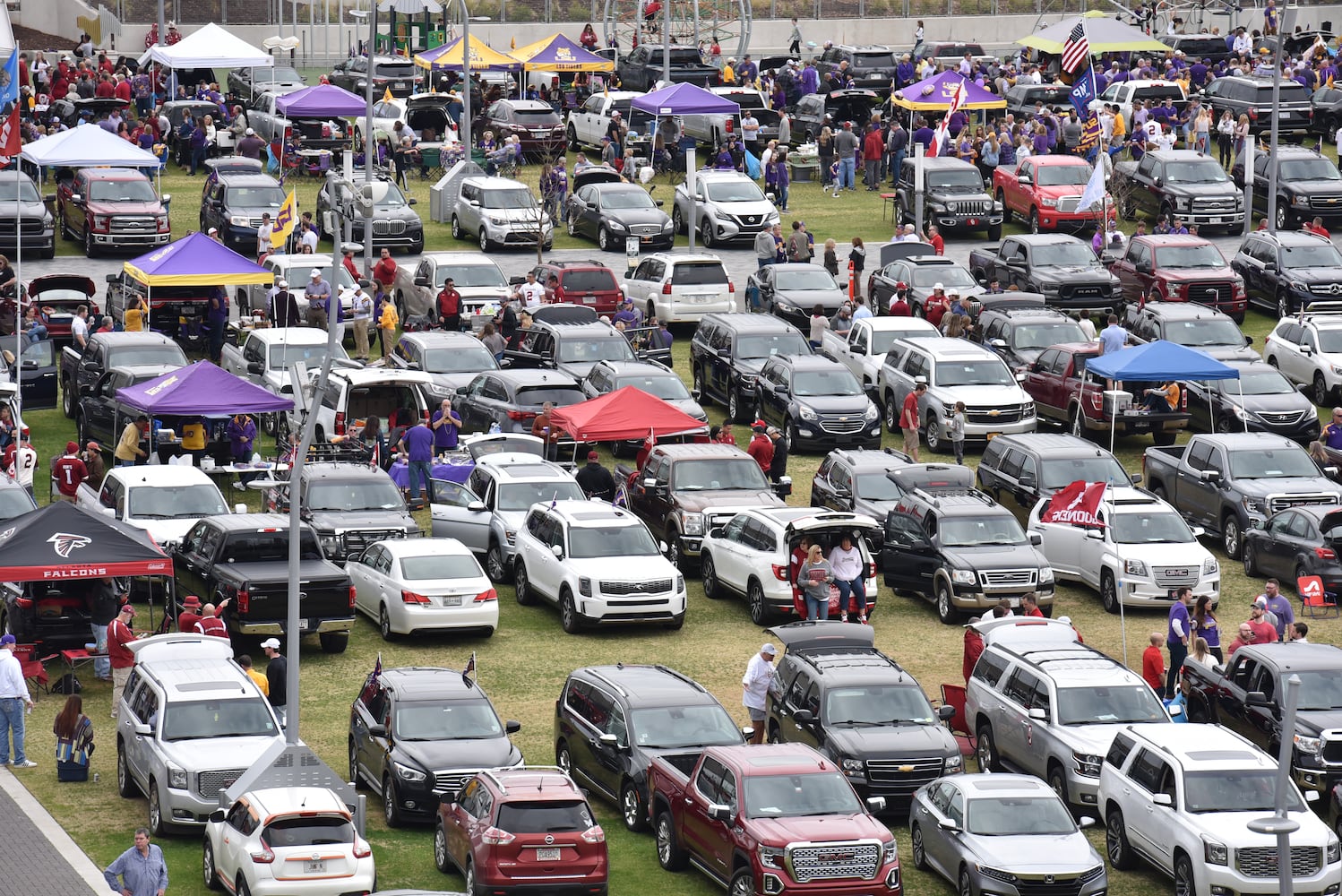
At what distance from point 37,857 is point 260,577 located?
654 centimetres

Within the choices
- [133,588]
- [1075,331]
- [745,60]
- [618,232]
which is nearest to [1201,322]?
[1075,331]

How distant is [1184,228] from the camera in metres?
48.9

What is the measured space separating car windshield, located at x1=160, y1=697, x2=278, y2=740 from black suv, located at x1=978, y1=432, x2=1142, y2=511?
1359cm

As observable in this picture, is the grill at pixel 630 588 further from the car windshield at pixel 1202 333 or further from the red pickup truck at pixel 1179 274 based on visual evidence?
the red pickup truck at pixel 1179 274

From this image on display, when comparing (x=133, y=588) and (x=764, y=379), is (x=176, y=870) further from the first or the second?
(x=764, y=379)

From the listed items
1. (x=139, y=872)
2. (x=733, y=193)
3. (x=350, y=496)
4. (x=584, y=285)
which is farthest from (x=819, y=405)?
(x=139, y=872)

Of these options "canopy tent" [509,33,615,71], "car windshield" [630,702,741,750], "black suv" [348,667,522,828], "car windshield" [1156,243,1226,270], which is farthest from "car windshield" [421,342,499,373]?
"canopy tent" [509,33,615,71]

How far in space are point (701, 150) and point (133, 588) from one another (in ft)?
107

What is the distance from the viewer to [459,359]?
39.4 meters

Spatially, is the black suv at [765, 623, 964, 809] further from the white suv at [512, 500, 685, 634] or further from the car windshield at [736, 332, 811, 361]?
the car windshield at [736, 332, 811, 361]

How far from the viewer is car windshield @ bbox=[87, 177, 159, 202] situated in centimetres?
4806

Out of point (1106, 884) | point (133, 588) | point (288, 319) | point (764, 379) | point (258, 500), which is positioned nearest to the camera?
point (1106, 884)

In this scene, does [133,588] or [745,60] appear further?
Answer: [745,60]

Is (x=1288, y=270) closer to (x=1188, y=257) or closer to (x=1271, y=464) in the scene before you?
(x=1188, y=257)
